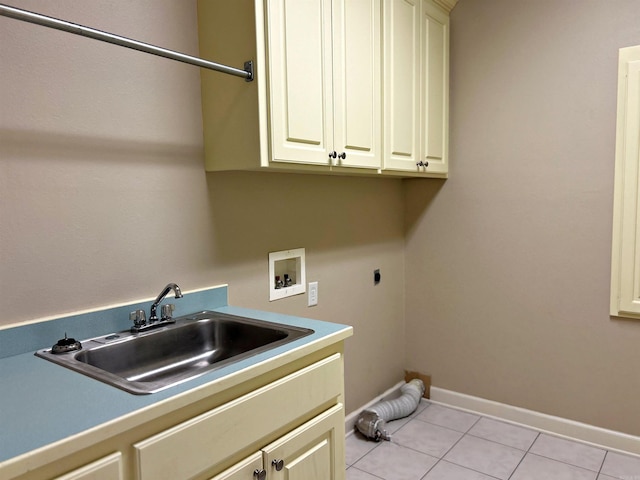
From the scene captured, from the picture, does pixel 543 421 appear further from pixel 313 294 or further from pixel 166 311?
pixel 166 311

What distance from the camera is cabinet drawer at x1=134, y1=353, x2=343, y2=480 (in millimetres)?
973

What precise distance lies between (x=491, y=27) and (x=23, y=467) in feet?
9.23

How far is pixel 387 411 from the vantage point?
2635 mm

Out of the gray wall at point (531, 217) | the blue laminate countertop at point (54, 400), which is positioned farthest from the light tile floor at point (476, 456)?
the blue laminate countertop at point (54, 400)

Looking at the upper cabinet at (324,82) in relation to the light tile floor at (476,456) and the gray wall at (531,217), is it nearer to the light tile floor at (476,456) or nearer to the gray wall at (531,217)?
the gray wall at (531,217)

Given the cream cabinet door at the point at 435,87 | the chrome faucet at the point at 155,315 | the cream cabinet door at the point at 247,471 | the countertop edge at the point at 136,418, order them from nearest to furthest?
the countertop edge at the point at 136,418 < the cream cabinet door at the point at 247,471 < the chrome faucet at the point at 155,315 < the cream cabinet door at the point at 435,87

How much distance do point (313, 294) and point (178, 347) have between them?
847mm

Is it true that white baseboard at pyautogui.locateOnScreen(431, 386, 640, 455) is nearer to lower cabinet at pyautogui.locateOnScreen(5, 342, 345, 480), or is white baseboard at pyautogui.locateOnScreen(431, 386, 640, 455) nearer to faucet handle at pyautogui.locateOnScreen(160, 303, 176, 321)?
lower cabinet at pyautogui.locateOnScreen(5, 342, 345, 480)

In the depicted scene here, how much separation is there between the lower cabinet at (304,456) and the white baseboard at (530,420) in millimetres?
1083

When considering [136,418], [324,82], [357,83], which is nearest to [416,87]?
[357,83]

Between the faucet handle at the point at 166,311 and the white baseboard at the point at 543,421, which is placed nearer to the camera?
the faucet handle at the point at 166,311

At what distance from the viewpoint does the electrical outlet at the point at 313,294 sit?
7.43 feet

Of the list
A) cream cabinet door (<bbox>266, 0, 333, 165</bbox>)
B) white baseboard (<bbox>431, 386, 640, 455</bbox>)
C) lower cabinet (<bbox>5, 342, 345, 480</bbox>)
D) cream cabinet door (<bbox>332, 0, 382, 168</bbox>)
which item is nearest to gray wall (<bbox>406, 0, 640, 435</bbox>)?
white baseboard (<bbox>431, 386, 640, 455</bbox>)

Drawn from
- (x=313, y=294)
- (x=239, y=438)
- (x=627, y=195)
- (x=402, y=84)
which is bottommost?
(x=239, y=438)
